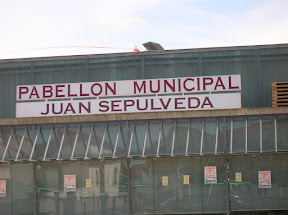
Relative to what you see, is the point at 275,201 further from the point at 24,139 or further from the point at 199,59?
the point at 24,139

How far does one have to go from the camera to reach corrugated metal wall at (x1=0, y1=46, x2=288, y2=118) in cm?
2744

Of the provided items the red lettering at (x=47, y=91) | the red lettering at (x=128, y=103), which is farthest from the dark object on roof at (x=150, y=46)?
the red lettering at (x=47, y=91)

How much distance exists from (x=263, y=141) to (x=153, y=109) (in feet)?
18.0

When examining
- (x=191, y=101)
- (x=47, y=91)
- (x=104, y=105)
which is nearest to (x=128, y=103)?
(x=104, y=105)

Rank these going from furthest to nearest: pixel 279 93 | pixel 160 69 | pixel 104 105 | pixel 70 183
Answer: pixel 160 69 → pixel 104 105 → pixel 70 183 → pixel 279 93

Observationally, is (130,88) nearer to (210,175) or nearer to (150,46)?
(150,46)

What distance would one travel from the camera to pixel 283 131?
26078 millimetres

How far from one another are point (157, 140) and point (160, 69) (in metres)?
3.92

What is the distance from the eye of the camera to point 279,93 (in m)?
26.5

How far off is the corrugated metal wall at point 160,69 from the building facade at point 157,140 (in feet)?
0.17

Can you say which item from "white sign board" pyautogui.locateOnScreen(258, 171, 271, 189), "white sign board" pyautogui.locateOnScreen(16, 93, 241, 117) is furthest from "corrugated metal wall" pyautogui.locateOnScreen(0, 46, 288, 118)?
"white sign board" pyautogui.locateOnScreen(258, 171, 271, 189)

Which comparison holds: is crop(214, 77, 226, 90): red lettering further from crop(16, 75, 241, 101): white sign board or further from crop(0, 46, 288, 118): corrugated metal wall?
crop(0, 46, 288, 118): corrugated metal wall

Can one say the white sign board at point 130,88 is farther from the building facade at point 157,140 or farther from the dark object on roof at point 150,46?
the dark object on roof at point 150,46

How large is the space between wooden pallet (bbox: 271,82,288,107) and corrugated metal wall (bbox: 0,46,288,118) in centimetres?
77
